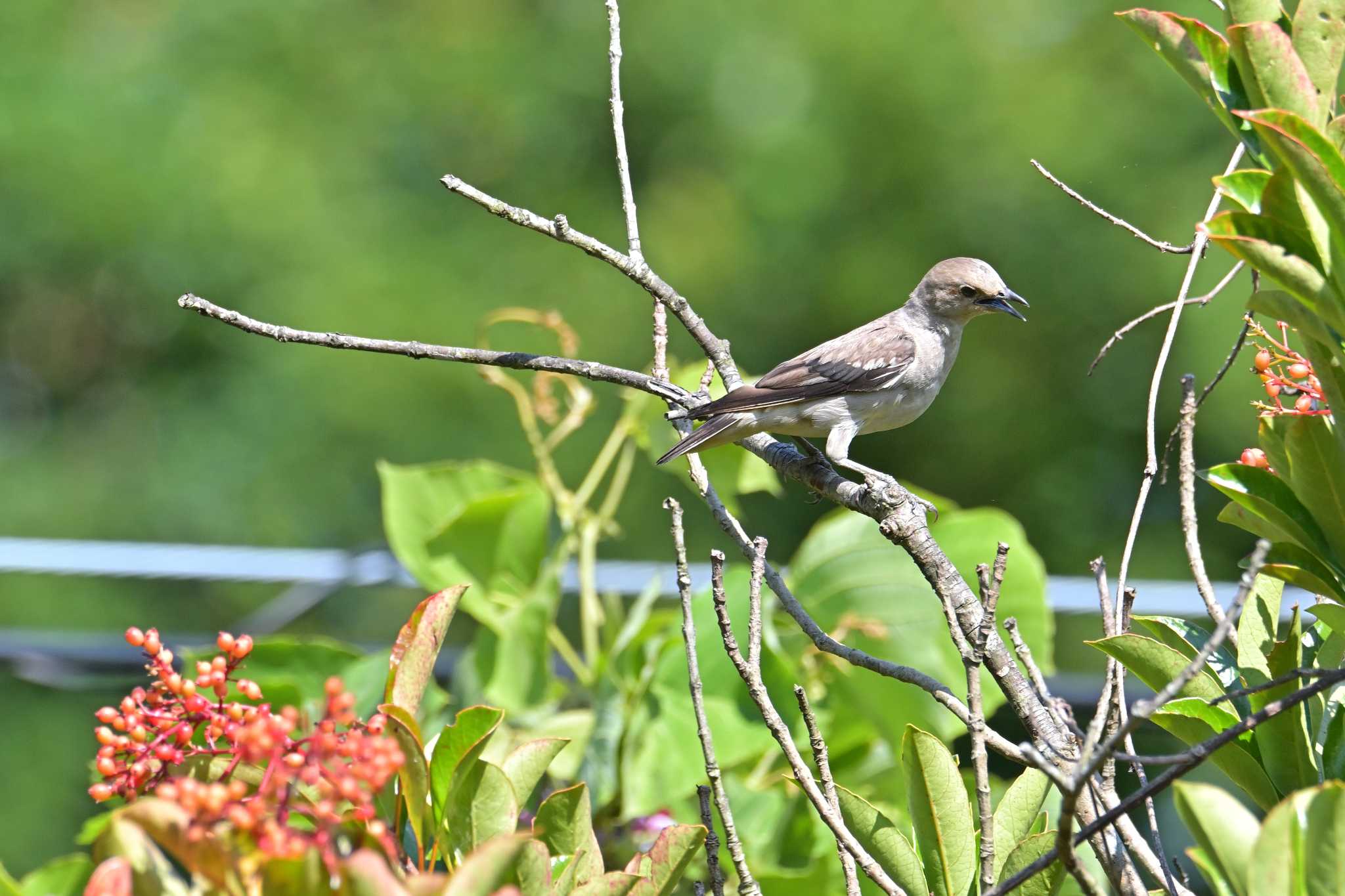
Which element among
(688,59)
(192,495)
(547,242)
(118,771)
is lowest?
(118,771)

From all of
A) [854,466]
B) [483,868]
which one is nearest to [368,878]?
[483,868]

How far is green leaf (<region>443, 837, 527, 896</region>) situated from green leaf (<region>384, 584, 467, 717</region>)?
47cm

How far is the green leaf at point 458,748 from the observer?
152cm

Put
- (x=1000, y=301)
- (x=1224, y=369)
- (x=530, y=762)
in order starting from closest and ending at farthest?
(x=530, y=762) < (x=1224, y=369) < (x=1000, y=301)

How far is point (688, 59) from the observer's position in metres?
14.5

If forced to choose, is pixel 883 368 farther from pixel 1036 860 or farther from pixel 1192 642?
pixel 1036 860

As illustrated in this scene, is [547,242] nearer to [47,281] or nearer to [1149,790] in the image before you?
[47,281]

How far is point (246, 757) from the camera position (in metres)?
1.23

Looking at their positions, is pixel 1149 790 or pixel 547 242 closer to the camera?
pixel 1149 790

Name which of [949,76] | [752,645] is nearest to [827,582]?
[752,645]

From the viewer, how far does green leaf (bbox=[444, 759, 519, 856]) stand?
1522mm

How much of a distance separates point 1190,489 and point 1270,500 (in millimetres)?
105

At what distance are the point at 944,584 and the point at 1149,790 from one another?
21.8 inches

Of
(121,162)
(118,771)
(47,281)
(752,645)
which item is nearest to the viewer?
A: (118,771)
